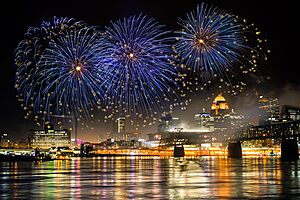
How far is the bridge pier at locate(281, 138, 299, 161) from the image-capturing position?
478ft

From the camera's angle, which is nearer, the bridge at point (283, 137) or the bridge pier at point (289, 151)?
the bridge pier at point (289, 151)

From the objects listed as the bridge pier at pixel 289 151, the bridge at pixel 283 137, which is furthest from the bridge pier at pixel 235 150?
the bridge pier at pixel 289 151

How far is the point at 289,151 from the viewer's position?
149875mm

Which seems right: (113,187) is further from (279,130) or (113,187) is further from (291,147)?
(279,130)

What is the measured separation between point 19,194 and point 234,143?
164562 millimetres

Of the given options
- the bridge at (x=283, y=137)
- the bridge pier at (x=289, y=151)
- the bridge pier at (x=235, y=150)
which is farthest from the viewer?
the bridge pier at (x=235, y=150)

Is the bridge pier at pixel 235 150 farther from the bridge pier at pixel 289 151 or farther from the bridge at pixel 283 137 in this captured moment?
the bridge pier at pixel 289 151

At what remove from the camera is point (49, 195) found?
3612 cm

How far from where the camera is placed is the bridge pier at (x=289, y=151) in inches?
5733

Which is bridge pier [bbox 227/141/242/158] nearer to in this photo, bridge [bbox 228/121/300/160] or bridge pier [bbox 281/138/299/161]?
bridge [bbox 228/121/300/160]

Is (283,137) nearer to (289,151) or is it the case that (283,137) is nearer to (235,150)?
(289,151)

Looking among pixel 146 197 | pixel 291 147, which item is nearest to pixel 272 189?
pixel 146 197

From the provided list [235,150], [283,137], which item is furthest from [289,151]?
[235,150]

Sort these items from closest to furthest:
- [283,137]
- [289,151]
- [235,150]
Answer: [289,151], [283,137], [235,150]
